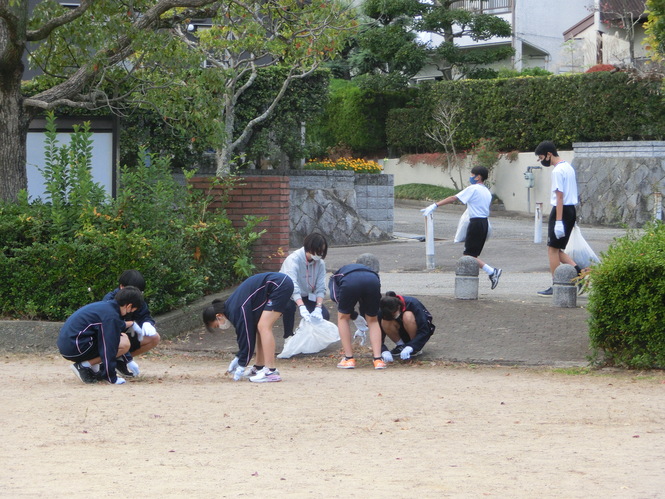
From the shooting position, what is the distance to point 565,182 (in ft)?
35.7

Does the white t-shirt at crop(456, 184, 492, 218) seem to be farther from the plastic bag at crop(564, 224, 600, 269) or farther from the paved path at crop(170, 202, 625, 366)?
the plastic bag at crop(564, 224, 600, 269)

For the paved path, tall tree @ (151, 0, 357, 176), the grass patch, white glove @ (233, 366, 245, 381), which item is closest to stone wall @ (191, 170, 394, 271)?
tall tree @ (151, 0, 357, 176)

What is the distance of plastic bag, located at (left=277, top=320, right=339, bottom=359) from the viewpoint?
9.35 meters

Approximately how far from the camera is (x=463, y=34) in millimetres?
30203

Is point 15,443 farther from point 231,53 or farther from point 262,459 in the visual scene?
point 231,53

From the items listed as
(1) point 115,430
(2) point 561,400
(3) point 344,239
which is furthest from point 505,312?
(3) point 344,239

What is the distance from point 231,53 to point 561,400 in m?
12.0

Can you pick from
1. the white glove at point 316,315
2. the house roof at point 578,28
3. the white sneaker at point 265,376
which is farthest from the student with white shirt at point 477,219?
the house roof at point 578,28

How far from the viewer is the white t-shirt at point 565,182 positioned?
10789 millimetres

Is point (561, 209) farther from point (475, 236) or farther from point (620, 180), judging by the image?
point (620, 180)

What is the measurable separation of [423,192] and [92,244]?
2044 cm

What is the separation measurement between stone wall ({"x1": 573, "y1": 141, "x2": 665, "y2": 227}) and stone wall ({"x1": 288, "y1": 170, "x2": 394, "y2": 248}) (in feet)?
18.8

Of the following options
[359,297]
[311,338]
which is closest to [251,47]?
[311,338]

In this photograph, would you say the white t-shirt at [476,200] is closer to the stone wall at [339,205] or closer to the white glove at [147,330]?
the stone wall at [339,205]
